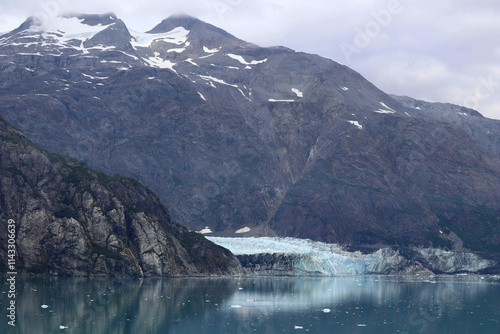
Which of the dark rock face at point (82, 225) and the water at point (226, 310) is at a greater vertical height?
the dark rock face at point (82, 225)

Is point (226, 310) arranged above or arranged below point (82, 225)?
below

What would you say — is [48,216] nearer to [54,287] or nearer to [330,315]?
[54,287]

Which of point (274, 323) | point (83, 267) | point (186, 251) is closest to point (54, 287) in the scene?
point (83, 267)

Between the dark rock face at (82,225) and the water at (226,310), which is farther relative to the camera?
the dark rock face at (82,225)

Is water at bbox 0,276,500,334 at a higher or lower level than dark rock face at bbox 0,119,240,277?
lower

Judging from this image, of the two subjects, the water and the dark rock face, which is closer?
the water
